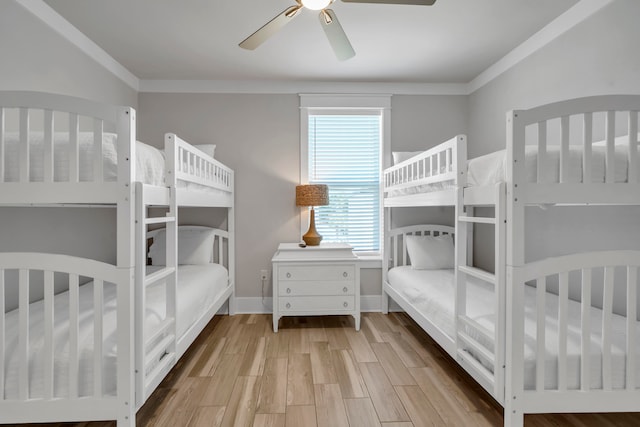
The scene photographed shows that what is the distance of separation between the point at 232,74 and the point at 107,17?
115 cm

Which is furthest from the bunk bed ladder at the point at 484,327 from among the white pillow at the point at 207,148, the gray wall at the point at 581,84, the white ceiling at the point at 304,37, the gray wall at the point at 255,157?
the white pillow at the point at 207,148

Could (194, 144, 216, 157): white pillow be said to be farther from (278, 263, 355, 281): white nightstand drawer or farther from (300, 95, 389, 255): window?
(278, 263, 355, 281): white nightstand drawer

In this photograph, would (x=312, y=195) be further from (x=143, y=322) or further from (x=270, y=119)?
(x=143, y=322)

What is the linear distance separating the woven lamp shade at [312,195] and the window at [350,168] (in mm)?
357

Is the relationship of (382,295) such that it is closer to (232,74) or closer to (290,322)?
(290,322)

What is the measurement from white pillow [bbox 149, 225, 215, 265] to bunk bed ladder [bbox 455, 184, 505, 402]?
2214 millimetres

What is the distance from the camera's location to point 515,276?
137 centimetres

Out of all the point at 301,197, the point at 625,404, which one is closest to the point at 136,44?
the point at 301,197

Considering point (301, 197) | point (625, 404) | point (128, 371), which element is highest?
point (301, 197)

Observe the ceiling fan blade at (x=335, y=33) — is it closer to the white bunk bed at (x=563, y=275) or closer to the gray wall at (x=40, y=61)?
the white bunk bed at (x=563, y=275)

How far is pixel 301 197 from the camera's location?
128 inches

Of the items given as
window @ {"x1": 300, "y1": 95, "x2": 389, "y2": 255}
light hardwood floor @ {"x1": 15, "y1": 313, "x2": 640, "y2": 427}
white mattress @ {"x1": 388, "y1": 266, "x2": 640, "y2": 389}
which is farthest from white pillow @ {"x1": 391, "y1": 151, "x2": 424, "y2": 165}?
light hardwood floor @ {"x1": 15, "y1": 313, "x2": 640, "y2": 427}

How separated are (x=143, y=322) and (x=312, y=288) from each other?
1.70m

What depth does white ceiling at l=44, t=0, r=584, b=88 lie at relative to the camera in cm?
223
